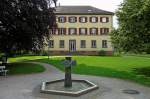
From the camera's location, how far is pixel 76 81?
21.3 metres

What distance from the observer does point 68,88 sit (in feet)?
58.9

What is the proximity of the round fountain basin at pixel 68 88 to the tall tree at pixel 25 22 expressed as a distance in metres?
10.3

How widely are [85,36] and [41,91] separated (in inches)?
2325

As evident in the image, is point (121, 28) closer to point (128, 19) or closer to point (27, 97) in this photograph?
point (128, 19)

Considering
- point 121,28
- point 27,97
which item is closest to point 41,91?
point 27,97

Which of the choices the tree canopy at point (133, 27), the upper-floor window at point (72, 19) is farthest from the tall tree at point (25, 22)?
the upper-floor window at point (72, 19)

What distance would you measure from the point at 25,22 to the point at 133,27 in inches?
405

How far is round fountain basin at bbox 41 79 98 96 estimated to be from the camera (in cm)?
1576

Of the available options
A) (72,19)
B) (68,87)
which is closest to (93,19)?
(72,19)

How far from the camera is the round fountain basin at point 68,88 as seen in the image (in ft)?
51.7

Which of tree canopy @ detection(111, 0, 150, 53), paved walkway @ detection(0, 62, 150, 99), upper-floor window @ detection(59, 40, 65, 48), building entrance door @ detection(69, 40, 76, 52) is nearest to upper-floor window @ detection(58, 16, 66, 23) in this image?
upper-floor window @ detection(59, 40, 65, 48)

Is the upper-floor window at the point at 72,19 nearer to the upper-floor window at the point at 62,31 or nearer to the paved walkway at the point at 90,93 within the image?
the upper-floor window at the point at 62,31

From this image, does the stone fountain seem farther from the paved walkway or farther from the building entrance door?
the building entrance door

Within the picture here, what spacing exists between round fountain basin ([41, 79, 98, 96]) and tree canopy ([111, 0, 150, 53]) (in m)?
8.95
